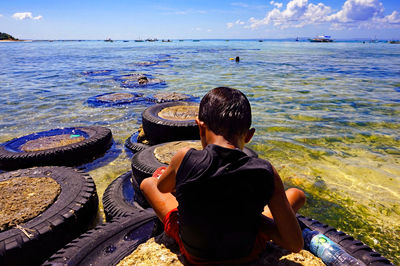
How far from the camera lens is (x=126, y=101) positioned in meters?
11.8

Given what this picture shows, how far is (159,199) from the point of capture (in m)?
2.53

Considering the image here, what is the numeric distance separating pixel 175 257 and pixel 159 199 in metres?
0.55

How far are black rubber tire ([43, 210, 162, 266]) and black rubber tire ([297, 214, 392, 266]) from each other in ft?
5.74

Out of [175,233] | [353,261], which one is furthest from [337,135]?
[175,233]

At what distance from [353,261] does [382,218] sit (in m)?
2.54

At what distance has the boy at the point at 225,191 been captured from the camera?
1632mm

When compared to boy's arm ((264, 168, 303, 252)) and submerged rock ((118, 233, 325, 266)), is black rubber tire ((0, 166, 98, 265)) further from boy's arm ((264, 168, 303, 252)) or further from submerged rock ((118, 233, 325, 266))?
boy's arm ((264, 168, 303, 252))

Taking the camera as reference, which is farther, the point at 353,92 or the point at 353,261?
the point at 353,92

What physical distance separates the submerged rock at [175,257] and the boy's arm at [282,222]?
224 millimetres

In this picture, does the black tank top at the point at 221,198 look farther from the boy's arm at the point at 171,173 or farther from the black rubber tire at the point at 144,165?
the black rubber tire at the point at 144,165

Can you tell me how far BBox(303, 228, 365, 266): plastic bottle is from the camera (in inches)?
87.2

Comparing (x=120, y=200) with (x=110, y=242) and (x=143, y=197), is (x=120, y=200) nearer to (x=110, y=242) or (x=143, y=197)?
(x=143, y=197)

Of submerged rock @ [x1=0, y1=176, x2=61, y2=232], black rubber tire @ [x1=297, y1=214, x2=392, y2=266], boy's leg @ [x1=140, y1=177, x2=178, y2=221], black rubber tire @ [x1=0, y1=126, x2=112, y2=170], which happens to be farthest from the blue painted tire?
black rubber tire @ [x1=297, y1=214, x2=392, y2=266]

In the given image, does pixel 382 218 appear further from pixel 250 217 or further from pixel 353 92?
pixel 353 92
